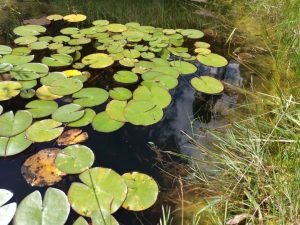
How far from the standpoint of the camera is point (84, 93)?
6.89ft

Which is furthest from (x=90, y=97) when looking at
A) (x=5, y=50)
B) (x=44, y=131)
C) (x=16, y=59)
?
(x=5, y=50)

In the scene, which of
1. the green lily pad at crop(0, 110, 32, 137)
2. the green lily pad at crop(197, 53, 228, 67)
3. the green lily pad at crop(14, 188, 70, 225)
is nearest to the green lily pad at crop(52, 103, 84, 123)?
the green lily pad at crop(0, 110, 32, 137)

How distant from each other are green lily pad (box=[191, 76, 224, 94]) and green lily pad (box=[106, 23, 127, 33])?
1.11 meters

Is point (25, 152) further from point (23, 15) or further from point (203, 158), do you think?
point (23, 15)

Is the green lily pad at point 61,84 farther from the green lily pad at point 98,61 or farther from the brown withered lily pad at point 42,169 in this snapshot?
the brown withered lily pad at point 42,169

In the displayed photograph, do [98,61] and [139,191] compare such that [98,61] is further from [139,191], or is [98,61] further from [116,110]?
[139,191]

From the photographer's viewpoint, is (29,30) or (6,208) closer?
(6,208)

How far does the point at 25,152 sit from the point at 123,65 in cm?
108

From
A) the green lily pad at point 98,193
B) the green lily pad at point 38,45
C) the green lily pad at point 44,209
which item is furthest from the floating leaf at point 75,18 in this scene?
the green lily pad at point 44,209

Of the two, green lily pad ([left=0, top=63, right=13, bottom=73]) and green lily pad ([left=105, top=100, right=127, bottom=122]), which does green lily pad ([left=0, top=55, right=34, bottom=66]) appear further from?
green lily pad ([left=105, top=100, right=127, bottom=122])

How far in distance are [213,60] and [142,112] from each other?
0.96 metres

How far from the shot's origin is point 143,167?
1.64 meters

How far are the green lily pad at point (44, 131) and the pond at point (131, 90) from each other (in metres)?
0.01

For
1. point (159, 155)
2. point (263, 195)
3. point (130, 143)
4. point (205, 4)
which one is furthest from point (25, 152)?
point (205, 4)
